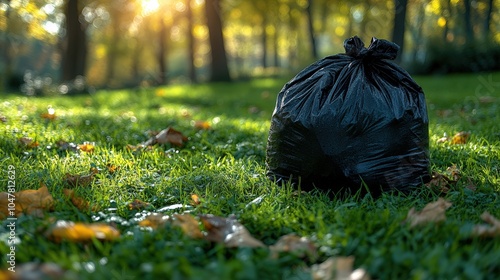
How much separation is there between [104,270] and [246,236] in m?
0.57

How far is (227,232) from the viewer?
6.96 ft

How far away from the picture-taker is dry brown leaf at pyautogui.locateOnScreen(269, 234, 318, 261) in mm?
1905

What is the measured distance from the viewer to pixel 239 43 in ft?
167

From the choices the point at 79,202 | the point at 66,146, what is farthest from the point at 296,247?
the point at 66,146

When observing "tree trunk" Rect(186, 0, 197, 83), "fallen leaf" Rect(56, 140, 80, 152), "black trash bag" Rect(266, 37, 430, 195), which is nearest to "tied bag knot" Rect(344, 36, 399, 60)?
"black trash bag" Rect(266, 37, 430, 195)

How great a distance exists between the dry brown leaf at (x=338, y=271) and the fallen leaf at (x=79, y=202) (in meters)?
1.25

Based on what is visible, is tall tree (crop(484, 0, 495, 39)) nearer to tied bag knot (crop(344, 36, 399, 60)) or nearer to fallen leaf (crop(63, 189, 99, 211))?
tied bag knot (crop(344, 36, 399, 60))

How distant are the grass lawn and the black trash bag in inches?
5.5

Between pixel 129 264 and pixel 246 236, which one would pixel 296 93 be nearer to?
pixel 246 236

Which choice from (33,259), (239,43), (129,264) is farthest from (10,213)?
(239,43)

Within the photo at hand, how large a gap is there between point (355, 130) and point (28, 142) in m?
2.52

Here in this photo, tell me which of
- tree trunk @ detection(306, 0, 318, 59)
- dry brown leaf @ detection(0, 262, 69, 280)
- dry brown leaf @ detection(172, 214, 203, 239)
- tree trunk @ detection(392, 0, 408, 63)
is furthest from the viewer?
tree trunk @ detection(306, 0, 318, 59)

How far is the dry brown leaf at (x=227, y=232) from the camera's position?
199 centimetres

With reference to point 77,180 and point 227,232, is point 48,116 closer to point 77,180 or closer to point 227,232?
point 77,180
